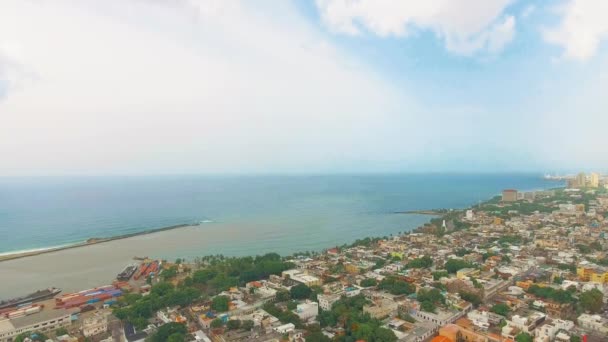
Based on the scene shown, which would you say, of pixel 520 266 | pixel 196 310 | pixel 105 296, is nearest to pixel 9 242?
pixel 105 296

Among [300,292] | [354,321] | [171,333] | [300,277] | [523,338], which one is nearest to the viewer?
[523,338]

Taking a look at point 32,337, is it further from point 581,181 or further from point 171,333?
point 581,181

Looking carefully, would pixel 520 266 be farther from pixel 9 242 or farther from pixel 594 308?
pixel 9 242

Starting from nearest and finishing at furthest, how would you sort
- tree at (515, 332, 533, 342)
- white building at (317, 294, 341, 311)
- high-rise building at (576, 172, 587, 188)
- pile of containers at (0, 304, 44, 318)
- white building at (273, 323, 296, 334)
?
1. tree at (515, 332, 533, 342)
2. white building at (273, 323, 296, 334)
3. white building at (317, 294, 341, 311)
4. pile of containers at (0, 304, 44, 318)
5. high-rise building at (576, 172, 587, 188)

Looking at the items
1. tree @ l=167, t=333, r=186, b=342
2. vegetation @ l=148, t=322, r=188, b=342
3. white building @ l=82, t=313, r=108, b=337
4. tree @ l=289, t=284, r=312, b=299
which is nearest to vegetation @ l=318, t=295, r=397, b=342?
tree @ l=289, t=284, r=312, b=299

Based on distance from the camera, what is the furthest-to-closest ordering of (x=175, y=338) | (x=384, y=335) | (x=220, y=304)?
1. (x=220, y=304)
2. (x=175, y=338)
3. (x=384, y=335)

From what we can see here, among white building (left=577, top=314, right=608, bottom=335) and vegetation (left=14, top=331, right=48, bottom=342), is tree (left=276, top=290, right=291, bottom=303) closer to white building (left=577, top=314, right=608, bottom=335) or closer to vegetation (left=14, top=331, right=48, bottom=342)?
vegetation (left=14, top=331, right=48, bottom=342)

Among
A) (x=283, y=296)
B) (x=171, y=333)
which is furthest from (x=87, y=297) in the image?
(x=283, y=296)
